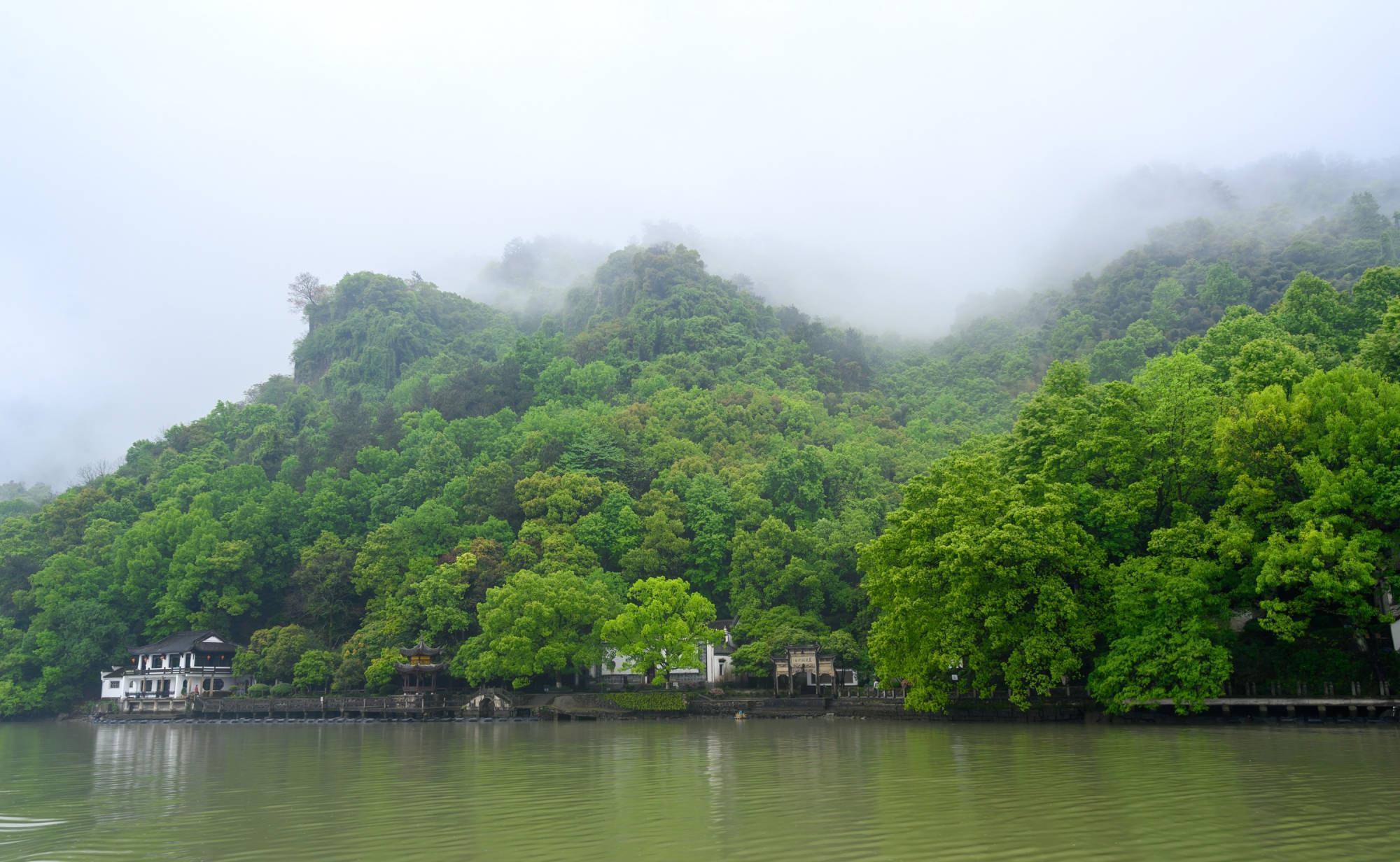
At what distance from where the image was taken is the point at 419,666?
5353 centimetres

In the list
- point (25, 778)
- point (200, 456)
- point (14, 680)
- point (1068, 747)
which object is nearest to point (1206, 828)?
point (1068, 747)

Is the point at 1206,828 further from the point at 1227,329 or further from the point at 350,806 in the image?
the point at 1227,329

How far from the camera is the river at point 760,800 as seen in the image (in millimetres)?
12320

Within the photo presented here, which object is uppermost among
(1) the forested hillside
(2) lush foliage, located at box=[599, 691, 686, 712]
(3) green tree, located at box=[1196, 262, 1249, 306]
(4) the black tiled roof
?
(3) green tree, located at box=[1196, 262, 1249, 306]

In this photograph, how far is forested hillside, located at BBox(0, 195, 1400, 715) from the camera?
3034 centimetres

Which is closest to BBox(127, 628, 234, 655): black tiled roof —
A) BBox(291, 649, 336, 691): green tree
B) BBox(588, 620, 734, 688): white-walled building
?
BBox(291, 649, 336, 691): green tree

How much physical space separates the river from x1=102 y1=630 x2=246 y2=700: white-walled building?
33914mm

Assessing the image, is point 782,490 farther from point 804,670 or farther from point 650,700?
point 650,700

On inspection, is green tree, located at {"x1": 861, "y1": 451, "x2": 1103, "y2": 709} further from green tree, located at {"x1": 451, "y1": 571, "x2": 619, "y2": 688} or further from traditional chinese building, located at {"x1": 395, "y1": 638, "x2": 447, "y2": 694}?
traditional chinese building, located at {"x1": 395, "y1": 638, "x2": 447, "y2": 694}

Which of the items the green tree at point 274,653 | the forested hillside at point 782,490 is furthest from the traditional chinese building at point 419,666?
the green tree at point 274,653

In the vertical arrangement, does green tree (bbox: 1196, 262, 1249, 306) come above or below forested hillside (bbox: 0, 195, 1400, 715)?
above

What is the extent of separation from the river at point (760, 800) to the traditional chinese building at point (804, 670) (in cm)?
1772

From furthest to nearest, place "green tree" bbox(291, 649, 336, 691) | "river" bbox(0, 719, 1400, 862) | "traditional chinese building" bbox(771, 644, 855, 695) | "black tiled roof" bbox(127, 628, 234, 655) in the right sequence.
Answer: "black tiled roof" bbox(127, 628, 234, 655)
"green tree" bbox(291, 649, 336, 691)
"traditional chinese building" bbox(771, 644, 855, 695)
"river" bbox(0, 719, 1400, 862)

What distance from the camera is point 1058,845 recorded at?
38.5ft
